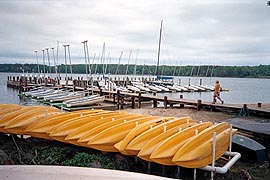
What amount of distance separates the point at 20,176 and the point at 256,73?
77.9m

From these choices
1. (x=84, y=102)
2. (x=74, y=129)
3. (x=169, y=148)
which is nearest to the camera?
(x=169, y=148)

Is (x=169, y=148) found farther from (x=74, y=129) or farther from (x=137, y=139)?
(x=74, y=129)

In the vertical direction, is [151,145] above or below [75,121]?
below

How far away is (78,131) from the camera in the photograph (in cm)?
524

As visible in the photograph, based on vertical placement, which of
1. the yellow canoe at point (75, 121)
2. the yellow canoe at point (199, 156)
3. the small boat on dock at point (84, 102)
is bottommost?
the small boat on dock at point (84, 102)

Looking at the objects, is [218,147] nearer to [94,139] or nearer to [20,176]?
[94,139]

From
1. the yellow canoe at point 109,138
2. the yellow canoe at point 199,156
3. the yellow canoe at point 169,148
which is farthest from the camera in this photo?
the yellow canoe at point 109,138

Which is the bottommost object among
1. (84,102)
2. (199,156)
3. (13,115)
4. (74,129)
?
(84,102)

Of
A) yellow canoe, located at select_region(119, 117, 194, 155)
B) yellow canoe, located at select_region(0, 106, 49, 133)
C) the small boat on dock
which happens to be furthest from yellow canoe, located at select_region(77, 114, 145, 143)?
the small boat on dock

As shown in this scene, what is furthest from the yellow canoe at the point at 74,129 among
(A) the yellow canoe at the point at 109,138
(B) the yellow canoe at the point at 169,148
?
(B) the yellow canoe at the point at 169,148

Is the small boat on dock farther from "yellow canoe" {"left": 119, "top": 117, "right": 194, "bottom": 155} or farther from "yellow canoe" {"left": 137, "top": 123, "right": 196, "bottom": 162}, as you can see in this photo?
"yellow canoe" {"left": 137, "top": 123, "right": 196, "bottom": 162}

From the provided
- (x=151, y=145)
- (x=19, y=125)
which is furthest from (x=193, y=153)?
(x=19, y=125)

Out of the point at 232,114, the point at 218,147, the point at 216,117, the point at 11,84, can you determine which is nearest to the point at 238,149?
the point at 218,147

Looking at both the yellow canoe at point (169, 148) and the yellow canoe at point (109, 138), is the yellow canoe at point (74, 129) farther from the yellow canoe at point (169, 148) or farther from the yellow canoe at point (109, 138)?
the yellow canoe at point (169, 148)
